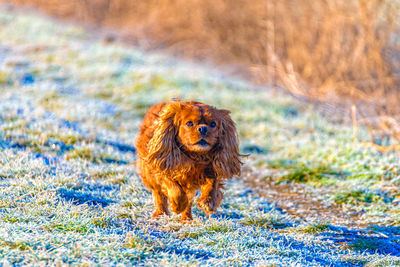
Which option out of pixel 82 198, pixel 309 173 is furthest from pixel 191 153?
pixel 309 173

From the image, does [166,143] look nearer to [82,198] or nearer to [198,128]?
[198,128]

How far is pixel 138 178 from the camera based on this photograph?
20.5 ft

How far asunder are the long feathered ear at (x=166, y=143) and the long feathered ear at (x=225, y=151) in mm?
352

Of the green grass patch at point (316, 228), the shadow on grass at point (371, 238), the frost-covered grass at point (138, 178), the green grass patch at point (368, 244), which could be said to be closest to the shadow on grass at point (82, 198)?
the frost-covered grass at point (138, 178)

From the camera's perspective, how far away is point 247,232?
4.53 m

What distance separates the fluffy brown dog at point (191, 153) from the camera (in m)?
4.32

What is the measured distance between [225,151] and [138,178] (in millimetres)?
2090

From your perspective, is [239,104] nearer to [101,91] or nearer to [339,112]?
[339,112]

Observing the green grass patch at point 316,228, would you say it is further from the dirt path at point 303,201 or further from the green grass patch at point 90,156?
the green grass patch at point 90,156

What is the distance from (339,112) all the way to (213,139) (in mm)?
7491

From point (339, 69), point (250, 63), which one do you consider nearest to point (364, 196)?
point (339, 69)

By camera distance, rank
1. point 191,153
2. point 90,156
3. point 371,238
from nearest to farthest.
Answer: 1. point 191,153
2. point 371,238
3. point 90,156

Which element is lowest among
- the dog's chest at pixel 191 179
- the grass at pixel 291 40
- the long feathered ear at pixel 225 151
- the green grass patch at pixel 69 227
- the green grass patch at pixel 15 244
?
the green grass patch at pixel 69 227

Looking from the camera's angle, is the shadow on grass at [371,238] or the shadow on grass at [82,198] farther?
the shadow on grass at [82,198]
